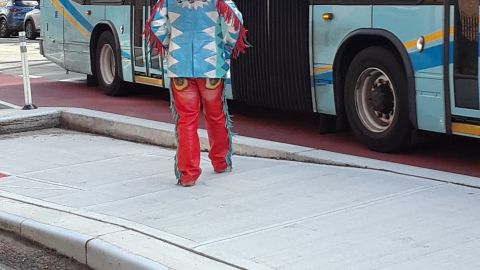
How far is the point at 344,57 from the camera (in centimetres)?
927

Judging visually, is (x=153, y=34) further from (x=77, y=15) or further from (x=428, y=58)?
(x=77, y=15)

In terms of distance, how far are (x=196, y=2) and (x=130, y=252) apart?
2.64 metres

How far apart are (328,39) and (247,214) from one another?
3278 millimetres

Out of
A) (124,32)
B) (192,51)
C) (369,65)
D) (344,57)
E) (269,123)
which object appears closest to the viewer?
(192,51)

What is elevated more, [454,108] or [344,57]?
[344,57]

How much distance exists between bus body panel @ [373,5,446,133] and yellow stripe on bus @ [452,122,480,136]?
0.37 feet

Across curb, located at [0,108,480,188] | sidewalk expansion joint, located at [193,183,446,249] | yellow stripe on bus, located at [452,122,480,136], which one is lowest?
sidewalk expansion joint, located at [193,183,446,249]

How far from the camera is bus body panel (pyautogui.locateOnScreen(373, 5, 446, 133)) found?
7.98 m

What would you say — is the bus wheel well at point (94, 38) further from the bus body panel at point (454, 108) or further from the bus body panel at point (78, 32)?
Result: the bus body panel at point (454, 108)

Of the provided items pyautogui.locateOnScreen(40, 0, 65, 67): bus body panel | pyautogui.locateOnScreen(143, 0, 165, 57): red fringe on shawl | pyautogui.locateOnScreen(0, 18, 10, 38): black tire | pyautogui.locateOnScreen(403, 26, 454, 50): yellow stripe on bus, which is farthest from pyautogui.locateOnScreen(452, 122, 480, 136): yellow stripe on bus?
pyautogui.locateOnScreen(0, 18, 10, 38): black tire

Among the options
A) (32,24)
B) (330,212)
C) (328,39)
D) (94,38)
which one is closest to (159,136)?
(328,39)

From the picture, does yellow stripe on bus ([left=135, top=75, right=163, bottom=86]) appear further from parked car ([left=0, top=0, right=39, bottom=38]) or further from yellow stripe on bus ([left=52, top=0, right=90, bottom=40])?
parked car ([left=0, top=0, right=39, bottom=38])

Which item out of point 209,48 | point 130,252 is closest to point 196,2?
point 209,48

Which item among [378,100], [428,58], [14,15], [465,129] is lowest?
[465,129]
